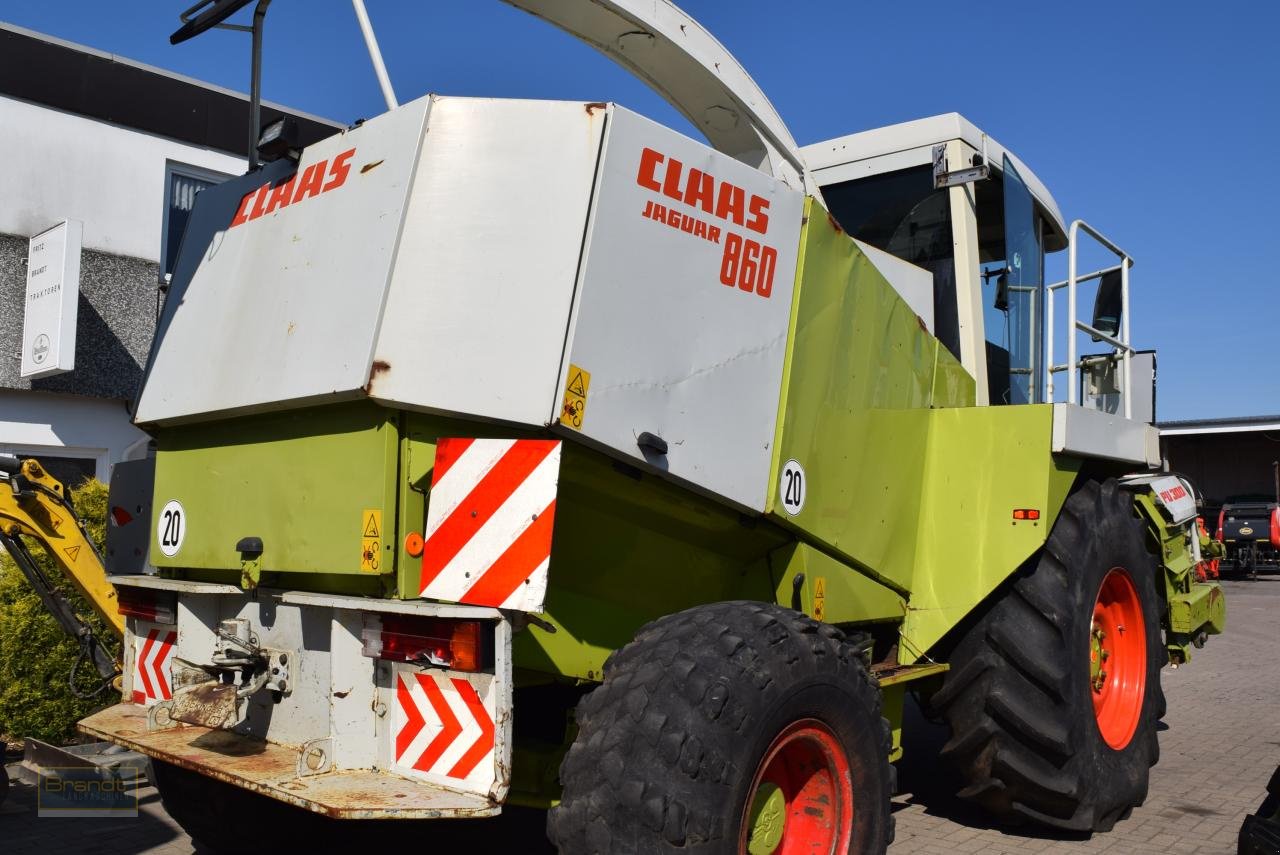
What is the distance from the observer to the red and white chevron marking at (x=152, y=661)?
4023mm

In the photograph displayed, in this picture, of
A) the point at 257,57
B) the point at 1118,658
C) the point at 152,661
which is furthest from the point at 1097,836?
the point at 257,57

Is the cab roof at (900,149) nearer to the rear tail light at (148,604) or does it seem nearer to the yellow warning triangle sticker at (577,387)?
the yellow warning triangle sticker at (577,387)

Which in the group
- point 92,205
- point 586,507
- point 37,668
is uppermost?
→ point 92,205

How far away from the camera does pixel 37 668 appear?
6.34 meters

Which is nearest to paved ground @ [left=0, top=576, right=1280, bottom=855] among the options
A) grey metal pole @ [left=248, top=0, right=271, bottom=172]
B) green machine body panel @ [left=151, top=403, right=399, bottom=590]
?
green machine body panel @ [left=151, top=403, right=399, bottom=590]

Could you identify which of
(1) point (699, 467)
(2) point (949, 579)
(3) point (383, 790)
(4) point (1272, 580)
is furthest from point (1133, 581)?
(4) point (1272, 580)

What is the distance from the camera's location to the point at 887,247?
5656 millimetres

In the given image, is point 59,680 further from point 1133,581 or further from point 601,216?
point 1133,581

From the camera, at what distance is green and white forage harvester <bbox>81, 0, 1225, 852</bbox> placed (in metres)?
2.99

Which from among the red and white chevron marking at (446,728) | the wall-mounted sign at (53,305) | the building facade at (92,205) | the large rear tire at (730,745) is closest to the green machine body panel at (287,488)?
the red and white chevron marking at (446,728)

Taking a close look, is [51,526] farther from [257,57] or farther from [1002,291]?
[1002,291]

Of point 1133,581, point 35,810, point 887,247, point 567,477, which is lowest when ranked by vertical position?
point 35,810

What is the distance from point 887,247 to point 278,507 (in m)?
3.40

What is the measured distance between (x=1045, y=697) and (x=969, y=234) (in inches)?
85.8
